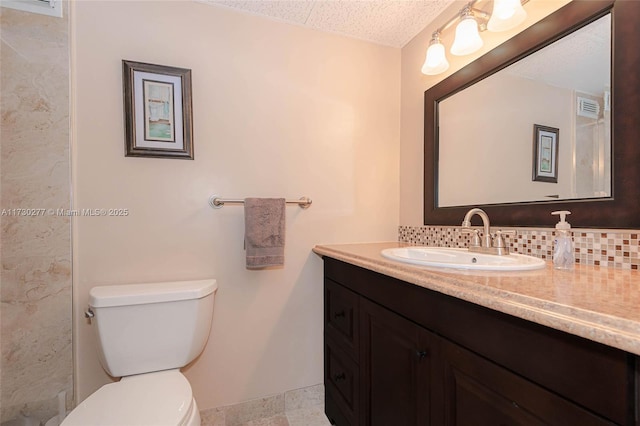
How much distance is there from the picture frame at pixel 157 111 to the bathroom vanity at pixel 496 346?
99 cm

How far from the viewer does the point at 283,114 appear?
158cm

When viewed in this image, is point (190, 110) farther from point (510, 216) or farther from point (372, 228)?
point (510, 216)

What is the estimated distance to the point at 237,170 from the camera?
1495mm

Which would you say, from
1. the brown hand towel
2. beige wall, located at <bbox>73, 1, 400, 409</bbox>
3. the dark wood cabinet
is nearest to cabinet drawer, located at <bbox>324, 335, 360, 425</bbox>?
the dark wood cabinet

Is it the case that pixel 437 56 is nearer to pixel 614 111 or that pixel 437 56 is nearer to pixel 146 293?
pixel 614 111

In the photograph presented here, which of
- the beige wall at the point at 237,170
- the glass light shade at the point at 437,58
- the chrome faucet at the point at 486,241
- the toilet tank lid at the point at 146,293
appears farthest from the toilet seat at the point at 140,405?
the glass light shade at the point at 437,58

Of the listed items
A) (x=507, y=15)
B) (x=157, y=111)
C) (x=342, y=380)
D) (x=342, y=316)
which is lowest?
(x=342, y=380)

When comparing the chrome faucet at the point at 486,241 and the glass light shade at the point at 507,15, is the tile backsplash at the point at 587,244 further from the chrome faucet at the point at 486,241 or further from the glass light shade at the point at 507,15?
the glass light shade at the point at 507,15

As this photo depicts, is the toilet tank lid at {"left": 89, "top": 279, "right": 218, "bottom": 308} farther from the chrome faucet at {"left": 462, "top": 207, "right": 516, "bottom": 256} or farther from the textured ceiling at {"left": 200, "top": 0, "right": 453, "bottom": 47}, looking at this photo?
the textured ceiling at {"left": 200, "top": 0, "right": 453, "bottom": 47}

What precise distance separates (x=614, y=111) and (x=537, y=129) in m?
0.24

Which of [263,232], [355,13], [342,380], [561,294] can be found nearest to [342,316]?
[342,380]

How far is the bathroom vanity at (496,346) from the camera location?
46 cm

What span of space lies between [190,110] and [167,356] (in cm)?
111

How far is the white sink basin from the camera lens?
2.71 ft
